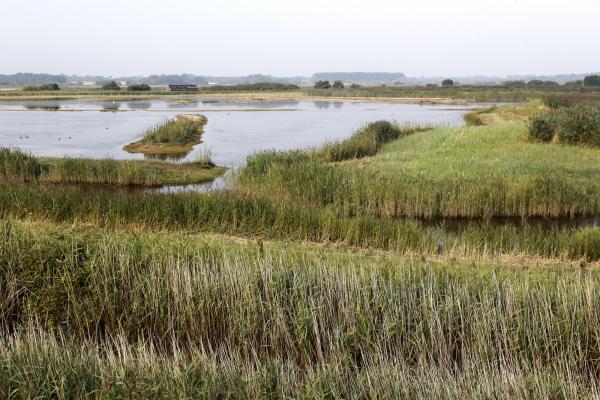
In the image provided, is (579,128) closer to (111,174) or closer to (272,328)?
(111,174)

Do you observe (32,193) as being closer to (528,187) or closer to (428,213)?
(428,213)

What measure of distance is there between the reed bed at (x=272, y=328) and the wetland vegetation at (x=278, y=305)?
0.09ft

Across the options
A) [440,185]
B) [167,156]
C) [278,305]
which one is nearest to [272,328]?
[278,305]

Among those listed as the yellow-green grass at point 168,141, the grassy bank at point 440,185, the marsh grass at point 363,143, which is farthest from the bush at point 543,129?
the yellow-green grass at point 168,141

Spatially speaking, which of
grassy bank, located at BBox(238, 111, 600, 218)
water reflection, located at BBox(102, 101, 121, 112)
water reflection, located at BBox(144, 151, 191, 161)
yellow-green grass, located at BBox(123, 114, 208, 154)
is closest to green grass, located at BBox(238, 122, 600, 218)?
grassy bank, located at BBox(238, 111, 600, 218)

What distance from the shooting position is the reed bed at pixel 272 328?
17.9 ft

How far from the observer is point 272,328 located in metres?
7.00

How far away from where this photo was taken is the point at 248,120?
46.7 meters

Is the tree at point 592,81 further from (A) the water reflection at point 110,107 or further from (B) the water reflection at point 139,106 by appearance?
(A) the water reflection at point 110,107

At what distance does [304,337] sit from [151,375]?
1.85 m

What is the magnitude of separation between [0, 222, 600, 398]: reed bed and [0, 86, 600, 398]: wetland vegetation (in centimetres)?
3

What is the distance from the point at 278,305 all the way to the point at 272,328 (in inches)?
13.1

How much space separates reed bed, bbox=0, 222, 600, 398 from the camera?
545cm

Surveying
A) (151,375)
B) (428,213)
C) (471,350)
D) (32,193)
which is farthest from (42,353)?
(428,213)
